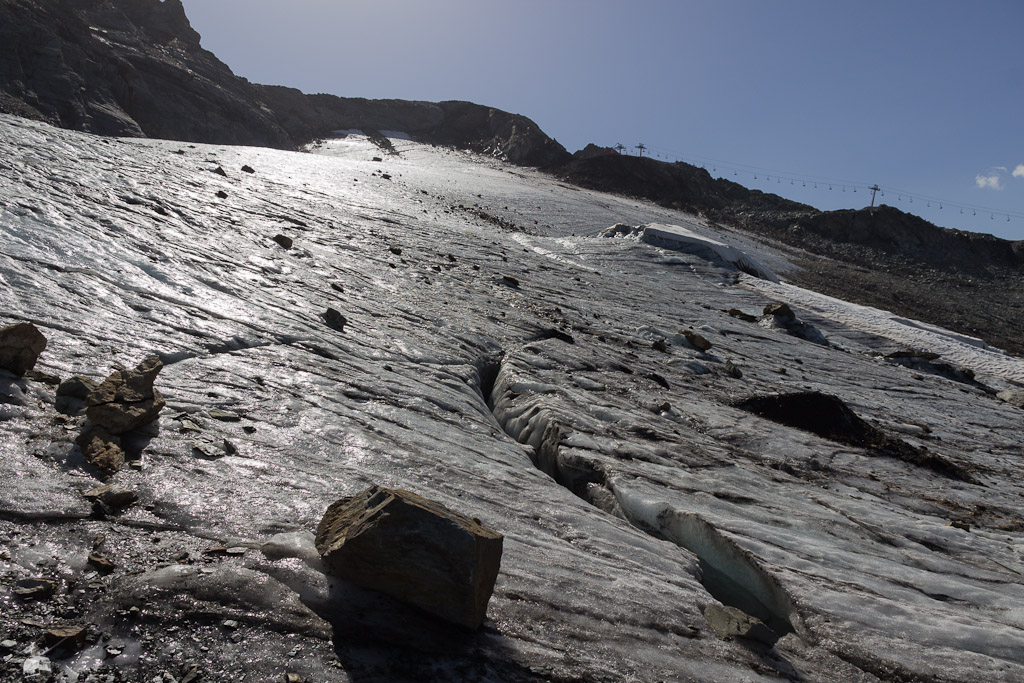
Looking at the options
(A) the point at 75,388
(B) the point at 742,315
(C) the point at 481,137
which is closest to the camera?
(A) the point at 75,388

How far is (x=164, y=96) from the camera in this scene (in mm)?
33281

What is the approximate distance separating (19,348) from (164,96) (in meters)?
36.6

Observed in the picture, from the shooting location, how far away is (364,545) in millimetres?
2139

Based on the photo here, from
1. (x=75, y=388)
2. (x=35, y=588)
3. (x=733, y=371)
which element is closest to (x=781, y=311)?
(x=733, y=371)

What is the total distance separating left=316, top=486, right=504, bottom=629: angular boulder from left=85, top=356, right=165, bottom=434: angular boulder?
1270 mm

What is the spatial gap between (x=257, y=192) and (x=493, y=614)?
10618 mm

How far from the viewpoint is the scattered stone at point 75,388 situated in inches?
117

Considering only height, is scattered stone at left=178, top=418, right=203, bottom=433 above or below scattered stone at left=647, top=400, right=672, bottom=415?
below

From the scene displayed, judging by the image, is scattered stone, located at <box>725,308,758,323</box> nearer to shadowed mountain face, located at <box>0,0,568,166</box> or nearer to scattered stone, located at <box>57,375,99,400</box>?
scattered stone, located at <box>57,375,99,400</box>

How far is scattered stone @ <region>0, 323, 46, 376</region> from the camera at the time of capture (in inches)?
118

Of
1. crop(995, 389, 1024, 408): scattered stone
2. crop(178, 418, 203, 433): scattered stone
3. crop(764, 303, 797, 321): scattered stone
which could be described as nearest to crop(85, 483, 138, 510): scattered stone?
crop(178, 418, 203, 433): scattered stone

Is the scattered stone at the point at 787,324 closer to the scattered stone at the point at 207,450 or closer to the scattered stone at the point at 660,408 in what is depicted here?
the scattered stone at the point at 660,408

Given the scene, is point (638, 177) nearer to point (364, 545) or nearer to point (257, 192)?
point (257, 192)

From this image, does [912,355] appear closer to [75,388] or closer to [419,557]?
[419,557]
